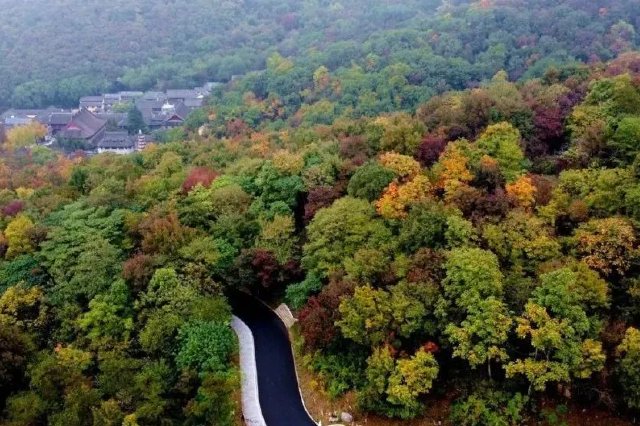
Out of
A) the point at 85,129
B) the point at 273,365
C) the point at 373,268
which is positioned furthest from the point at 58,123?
the point at 373,268

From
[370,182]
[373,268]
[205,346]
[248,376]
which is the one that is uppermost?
[370,182]

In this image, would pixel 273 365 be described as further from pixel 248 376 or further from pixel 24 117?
pixel 24 117

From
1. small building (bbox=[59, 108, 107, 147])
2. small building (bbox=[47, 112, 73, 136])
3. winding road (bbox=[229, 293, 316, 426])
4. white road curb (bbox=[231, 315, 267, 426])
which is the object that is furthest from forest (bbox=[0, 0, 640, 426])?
small building (bbox=[47, 112, 73, 136])

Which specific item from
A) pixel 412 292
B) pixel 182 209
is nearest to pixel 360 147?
pixel 182 209

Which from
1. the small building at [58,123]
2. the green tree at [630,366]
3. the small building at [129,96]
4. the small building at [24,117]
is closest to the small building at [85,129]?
the small building at [58,123]

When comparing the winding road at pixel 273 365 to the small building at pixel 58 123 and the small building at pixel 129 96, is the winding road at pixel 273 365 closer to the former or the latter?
the small building at pixel 58 123

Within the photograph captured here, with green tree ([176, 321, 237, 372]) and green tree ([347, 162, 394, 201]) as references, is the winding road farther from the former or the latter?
green tree ([347, 162, 394, 201])
